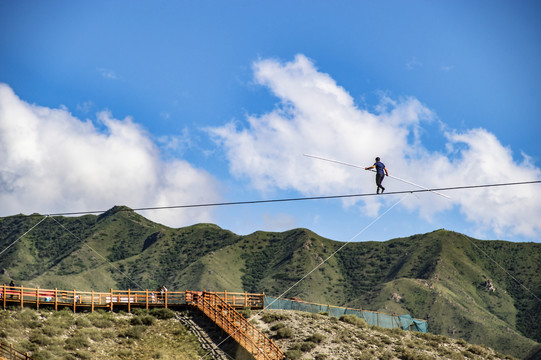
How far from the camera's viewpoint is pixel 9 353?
31156mm

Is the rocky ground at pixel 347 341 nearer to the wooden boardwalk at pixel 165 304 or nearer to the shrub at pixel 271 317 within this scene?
the shrub at pixel 271 317

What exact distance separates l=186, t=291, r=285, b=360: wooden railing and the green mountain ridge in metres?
99.8

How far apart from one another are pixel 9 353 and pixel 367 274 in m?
156

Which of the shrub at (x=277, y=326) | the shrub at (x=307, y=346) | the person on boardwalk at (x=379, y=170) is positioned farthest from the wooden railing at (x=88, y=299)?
the person on boardwalk at (x=379, y=170)

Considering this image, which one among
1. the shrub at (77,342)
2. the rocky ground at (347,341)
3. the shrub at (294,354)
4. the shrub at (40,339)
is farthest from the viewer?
the rocky ground at (347,341)

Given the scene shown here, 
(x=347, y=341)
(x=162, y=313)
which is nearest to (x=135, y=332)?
(x=162, y=313)

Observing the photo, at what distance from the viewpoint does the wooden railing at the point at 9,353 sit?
30.8 metres

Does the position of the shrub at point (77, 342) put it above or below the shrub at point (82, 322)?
below

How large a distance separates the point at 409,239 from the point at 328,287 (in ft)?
132

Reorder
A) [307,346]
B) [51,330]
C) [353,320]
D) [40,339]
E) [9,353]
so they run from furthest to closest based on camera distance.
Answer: [353,320], [307,346], [51,330], [40,339], [9,353]

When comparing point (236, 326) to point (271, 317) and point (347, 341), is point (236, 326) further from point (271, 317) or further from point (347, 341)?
point (347, 341)

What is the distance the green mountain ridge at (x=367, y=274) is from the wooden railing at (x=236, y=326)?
99810mm

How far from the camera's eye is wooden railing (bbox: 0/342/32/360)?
30819mm

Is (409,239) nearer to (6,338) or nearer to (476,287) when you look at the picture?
(476,287)
